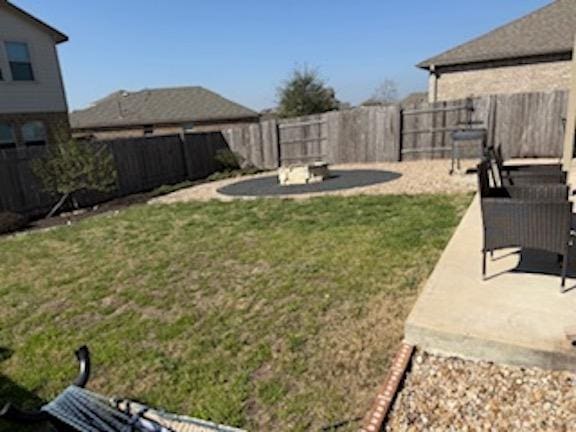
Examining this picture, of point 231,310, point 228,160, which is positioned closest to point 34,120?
point 228,160

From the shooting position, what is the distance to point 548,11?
16156 mm

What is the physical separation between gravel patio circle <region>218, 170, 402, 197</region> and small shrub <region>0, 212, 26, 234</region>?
4.51 meters

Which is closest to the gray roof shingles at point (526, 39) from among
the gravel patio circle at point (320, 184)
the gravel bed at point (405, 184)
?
the gravel bed at point (405, 184)

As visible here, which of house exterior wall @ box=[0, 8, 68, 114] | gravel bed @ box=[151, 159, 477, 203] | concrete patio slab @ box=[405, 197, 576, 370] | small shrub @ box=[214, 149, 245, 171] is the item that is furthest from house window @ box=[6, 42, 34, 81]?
concrete patio slab @ box=[405, 197, 576, 370]

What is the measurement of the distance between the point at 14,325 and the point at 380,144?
11.9 metres

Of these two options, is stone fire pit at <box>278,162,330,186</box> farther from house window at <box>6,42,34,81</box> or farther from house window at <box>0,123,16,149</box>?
house window at <box>6,42,34,81</box>

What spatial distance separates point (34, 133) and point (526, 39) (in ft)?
57.8

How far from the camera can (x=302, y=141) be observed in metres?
15.4

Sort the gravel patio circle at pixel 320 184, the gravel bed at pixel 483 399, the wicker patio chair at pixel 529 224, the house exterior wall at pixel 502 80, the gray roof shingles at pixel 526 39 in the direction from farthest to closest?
the house exterior wall at pixel 502 80
the gray roof shingles at pixel 526 39
the gravel patio circle at pixel 320 184
the wicker patio chair at pixel 529 224
the gravel bed at pixel 483 399

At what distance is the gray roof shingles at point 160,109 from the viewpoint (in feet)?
91.1

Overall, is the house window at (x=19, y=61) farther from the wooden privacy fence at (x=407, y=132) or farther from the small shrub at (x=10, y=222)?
the small shrub at (x=10, y=222)

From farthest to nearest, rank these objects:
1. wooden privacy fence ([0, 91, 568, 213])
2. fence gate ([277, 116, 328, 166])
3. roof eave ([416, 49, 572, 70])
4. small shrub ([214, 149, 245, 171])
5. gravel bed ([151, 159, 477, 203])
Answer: small shrub ([214, 149, 245, 171]) → fence gate ([277, 116, 328, 166]) → roof eave ([416, 49, 572, 70]) → wooden privacy fence ([0, 91, 568, 213]) → gravel bed ([151, 159, 477, 203])

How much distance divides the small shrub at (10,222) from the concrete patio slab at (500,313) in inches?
338

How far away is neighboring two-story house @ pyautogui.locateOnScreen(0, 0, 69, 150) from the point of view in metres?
14.1
